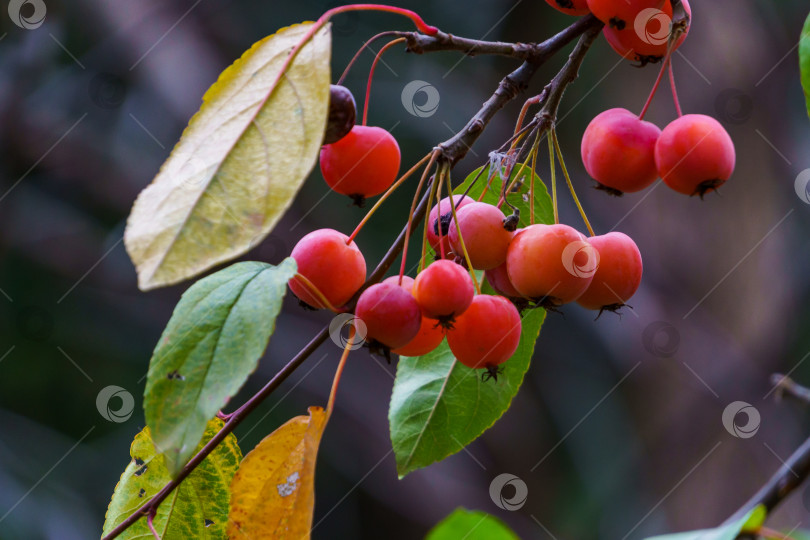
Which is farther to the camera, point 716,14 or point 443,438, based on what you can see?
point 716,14

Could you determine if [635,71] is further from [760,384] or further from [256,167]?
[256,167]

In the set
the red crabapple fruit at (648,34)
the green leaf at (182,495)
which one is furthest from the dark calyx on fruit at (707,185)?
the green leaf at (182,495)

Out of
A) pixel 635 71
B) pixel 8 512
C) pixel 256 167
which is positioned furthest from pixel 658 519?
pixel 256 167

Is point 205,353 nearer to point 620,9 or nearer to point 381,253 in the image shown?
point 620,9

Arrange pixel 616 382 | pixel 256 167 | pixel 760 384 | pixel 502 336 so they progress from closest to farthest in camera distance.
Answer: pixel 256 167 < pixel 502 336 < pixel 760 384 < pixel 616 382

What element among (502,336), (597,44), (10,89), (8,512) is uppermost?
(597,44)

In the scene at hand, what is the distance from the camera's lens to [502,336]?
20.3 inches

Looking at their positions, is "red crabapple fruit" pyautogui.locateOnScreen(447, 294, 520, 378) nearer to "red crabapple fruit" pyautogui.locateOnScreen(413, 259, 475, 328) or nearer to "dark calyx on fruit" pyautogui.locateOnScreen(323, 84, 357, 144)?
"red crabapple fruit" pyautogui.locateOnScreen(413, 259, 475, 328)

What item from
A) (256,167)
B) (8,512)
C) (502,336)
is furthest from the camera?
(8,512)

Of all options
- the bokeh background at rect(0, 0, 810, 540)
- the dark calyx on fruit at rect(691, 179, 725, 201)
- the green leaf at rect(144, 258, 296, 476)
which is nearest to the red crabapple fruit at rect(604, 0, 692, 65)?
the dark calyx on fruit at rect(691, 179, 725, 201)

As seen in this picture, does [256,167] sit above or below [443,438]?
above

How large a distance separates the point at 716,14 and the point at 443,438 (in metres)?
2.98

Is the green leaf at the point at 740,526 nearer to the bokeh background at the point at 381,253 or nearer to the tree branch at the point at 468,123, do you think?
the tree branch at the point at 468,123

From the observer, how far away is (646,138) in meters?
0.59
